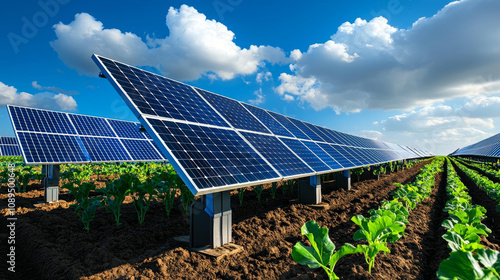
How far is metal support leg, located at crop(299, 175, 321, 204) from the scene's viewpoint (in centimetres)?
1016

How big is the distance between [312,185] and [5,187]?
17.4 m

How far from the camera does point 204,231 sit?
596cm

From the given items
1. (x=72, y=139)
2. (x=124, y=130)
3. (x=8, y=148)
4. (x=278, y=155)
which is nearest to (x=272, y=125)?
(x=278, y=155)

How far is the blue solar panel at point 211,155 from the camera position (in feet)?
17.1

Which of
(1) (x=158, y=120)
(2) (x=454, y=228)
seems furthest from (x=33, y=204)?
(2) (x=454, y=228)

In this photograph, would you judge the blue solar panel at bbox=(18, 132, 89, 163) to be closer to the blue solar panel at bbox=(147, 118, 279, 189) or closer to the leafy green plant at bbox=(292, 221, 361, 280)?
the blue solar panel at bbox=(147, 118, 279, 189)

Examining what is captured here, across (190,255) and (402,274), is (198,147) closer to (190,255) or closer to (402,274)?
(190,255)

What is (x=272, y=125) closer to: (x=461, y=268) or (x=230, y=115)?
(x=230, y=115)

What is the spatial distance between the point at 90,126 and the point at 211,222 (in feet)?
51.6

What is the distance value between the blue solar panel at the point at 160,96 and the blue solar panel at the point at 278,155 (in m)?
1.28

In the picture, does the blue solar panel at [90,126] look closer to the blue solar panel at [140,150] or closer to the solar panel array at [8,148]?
the blue solar panel at [140,150]

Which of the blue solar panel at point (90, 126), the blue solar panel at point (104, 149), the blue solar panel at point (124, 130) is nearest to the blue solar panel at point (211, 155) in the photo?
the blue solar panel at point (104, 149)

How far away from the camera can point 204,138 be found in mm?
6777

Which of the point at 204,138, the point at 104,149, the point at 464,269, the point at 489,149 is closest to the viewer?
the point at 464,269
